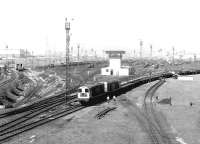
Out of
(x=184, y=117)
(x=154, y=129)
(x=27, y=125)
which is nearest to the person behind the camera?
(x=27, y=125)

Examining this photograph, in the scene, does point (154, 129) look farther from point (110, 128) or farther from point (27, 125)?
point (27, 125)

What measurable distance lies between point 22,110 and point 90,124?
1087 centimetres

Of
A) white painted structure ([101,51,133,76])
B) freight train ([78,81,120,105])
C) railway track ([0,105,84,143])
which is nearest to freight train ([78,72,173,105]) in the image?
freight train ([78,81,120,105])

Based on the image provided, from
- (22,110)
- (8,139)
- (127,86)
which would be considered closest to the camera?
(8,139)

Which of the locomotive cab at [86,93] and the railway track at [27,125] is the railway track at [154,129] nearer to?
the locomotive cab at [86,93]

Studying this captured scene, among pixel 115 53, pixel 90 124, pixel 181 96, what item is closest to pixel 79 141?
pixel 90 124

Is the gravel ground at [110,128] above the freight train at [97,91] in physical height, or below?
below

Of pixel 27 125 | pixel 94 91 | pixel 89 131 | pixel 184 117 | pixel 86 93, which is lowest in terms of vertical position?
pixel 89 131

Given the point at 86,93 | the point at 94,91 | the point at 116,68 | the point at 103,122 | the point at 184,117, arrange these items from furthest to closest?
the point at 116,68
the point at 94,91
the point at 86,93
the point at 184,117
the point at 103,122

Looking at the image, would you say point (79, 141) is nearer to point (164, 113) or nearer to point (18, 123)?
point (18, 123)

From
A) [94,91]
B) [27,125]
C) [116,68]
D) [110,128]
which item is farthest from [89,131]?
[116,68]

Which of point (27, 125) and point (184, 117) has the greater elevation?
point (27, 125)

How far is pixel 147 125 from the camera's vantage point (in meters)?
30.3

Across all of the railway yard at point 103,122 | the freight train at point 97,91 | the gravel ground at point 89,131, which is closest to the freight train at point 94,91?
the freight train at point 97,91
